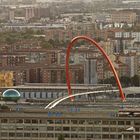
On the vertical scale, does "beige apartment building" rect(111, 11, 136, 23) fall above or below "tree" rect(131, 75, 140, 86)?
below

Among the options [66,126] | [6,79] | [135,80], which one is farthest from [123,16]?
[66,126]

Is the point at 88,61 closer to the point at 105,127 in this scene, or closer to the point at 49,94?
the point at 49,94

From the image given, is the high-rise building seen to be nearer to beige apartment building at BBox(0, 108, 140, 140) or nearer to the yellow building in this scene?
the yellow building

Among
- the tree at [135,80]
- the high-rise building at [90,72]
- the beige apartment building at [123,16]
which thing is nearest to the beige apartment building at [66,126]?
the tree at [135,80]

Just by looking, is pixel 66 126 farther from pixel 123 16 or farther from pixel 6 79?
pixel 123 16

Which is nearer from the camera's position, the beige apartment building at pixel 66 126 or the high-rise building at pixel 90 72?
the beige apartment building at pixel 66 126

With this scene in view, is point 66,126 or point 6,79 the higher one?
point 66,126

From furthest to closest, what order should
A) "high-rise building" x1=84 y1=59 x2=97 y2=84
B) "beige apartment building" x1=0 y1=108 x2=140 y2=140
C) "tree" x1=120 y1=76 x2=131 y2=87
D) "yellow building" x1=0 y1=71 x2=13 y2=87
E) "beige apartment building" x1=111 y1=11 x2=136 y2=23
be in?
"beige apartment building" x1=111 y1=11 x2=136 y2=23
"high-rise building" x1=84 y1=59 x2=97 y2=84
"tree" x1=120 y1=76 x2=131 y2=87
"yellow building" x1=0 y1=71 x2=13 y2=87
"beige apartment building" x1=0 y1=108 x2=140 y2=140

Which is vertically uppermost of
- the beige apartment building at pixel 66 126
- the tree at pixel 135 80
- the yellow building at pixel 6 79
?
the beige apartment building at pixel 66 126

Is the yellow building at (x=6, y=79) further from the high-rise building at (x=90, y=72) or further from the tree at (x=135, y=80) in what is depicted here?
the tree at (x=135, y=80)

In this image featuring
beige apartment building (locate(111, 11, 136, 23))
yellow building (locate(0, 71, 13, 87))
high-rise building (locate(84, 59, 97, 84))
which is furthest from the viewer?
beige apartment building (locate(111, 11, 136, 23))

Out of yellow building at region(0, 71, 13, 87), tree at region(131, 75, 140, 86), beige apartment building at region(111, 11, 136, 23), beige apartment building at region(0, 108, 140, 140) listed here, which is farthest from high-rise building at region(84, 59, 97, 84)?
beige apartment building at region(111, 11, 136, 23)

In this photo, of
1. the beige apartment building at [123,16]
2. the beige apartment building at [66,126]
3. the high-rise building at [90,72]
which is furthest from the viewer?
the beige apartment building at [123,16]
